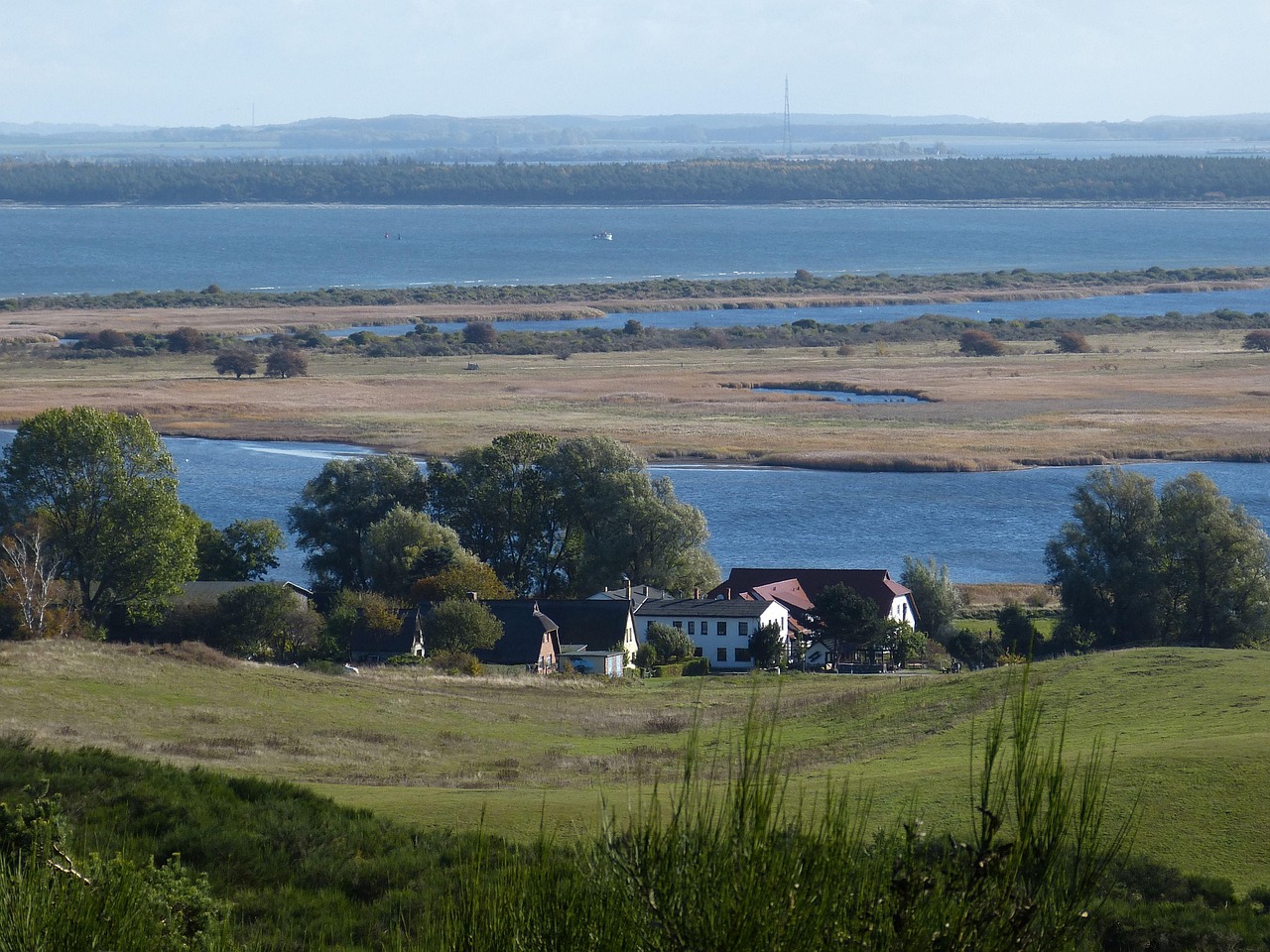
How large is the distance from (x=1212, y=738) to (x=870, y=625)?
19818 mm

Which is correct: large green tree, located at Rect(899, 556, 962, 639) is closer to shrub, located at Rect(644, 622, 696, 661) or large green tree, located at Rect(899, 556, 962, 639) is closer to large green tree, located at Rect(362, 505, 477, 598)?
shrub, located at Rect(644, 622, 696, 661)

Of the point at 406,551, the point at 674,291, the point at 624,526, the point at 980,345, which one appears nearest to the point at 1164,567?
the point at 624,526

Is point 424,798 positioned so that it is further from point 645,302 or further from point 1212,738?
point 645,302

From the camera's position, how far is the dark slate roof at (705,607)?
40219mm

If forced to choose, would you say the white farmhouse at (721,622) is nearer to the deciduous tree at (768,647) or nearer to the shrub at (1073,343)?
the deciduous tree at (768,647)

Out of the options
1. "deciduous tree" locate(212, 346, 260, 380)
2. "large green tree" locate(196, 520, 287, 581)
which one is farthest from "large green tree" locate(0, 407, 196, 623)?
"deciduous tree" locate(212, 346, 260, 380)

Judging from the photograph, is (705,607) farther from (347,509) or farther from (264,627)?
(347,509)

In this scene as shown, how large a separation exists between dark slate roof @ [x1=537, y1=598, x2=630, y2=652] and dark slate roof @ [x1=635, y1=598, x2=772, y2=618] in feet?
3.28

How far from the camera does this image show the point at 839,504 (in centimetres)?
5766

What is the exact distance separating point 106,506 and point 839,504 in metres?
26.5

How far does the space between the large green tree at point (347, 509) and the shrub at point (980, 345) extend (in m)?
60.2

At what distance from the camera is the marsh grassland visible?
6656cm

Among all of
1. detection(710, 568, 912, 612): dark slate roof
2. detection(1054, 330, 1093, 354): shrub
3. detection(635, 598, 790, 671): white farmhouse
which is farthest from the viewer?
detection(1054, 330, 1093, 354): shrub

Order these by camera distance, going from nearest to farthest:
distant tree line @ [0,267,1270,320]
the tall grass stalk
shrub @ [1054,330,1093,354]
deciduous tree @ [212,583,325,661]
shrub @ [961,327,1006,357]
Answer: the tall grass stalk, deciduous tree @ [212,583,325,661], shrub @ [961,327,1006,357], shrub @ [1054,330,1093,354], distant tree line @ [0,267,1270,320]
